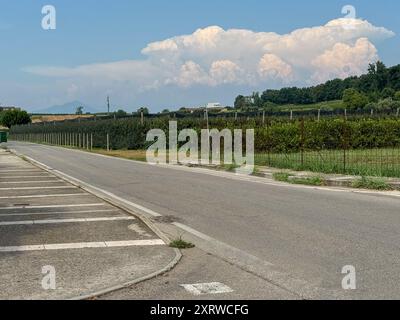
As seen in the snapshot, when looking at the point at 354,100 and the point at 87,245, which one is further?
the point at 354,100

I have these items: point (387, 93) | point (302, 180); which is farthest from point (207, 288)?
point (387, 93)

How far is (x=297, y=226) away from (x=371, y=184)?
23.4 ft

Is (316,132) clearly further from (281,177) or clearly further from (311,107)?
(311,107)

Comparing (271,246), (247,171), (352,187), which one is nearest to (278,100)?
(247,171)

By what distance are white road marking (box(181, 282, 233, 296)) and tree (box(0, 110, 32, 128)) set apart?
14582 cm

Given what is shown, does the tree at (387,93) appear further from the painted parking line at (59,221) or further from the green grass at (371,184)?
the painted parking line at (59,221)

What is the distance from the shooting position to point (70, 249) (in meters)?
8.49

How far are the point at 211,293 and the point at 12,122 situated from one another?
483 feet

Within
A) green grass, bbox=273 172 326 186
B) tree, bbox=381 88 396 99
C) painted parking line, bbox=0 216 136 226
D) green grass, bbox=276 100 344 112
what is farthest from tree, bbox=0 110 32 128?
painted parking line, bbox=0 216 136 226

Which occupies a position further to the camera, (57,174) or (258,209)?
(57,174)
